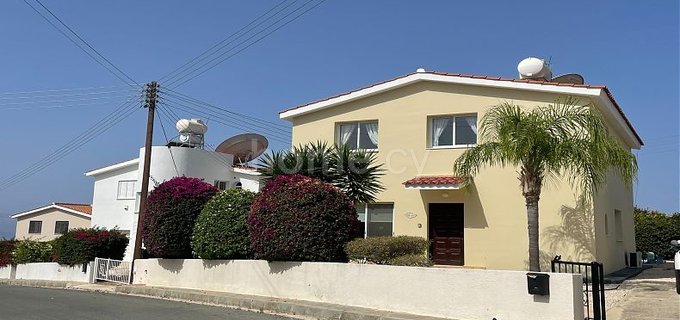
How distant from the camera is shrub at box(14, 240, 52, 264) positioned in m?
26.9

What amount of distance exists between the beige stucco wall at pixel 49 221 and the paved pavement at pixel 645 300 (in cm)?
3920

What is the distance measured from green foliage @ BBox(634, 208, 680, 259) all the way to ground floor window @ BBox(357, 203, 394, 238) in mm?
16281

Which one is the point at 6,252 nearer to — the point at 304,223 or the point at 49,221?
the point at 49,221

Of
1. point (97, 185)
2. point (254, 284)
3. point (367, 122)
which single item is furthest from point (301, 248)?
point (97, 185)

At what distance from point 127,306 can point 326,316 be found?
477cm

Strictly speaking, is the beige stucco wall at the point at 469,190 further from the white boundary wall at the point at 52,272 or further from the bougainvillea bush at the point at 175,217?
the white boundary wall at the point at 52,272

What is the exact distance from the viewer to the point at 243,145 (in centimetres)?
3128

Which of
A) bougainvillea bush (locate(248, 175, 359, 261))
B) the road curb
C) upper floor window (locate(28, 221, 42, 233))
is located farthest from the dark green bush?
upper floor window (locate(28, 221, 42, 233))

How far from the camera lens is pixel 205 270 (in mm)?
14953

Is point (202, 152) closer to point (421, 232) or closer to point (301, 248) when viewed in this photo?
point (421, 232)

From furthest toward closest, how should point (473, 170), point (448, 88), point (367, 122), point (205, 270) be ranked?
1. point (367, 122)
2. point (448, 88)
3. point (473, 170)
4. point (205, 270)

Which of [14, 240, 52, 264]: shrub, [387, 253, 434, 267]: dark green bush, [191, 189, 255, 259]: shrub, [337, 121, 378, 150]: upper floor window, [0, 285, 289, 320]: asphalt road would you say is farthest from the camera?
[14, 240, 52, 264]: shrub

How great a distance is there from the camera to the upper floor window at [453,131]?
56.1ft

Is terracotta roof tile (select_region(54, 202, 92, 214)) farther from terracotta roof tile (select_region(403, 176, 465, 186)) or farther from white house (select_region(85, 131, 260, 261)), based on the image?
terracotta roof tile (select_region(403, 176, 465, 186))
